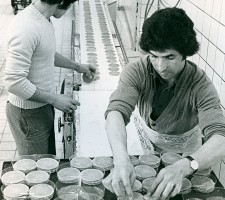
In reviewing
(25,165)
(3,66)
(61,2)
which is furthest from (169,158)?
(3,66)

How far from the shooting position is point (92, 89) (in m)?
3.31

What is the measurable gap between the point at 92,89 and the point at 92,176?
5.41 ft

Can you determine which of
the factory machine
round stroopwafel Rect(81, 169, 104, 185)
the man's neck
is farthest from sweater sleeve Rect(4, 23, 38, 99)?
round stroopwafel Rect(81, 169, 104, 185)

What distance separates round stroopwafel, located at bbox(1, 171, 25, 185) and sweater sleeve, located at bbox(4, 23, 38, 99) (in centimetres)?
81

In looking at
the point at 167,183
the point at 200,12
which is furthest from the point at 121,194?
the point at 200,12

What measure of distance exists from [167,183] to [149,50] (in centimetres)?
71

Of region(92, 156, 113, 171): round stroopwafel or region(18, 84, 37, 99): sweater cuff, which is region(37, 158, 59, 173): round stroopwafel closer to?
region(92, 156, 113, 171): round stroopwafel

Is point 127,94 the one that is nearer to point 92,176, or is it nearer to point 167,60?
point 167,60

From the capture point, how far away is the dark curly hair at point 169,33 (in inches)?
70.7

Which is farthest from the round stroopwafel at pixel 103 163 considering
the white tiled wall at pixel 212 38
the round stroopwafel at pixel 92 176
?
the white tiled wall at pixel 212 38

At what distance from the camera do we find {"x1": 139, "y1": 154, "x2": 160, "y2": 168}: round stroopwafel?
72.0 inches

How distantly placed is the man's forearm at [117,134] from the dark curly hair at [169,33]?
0.39 m

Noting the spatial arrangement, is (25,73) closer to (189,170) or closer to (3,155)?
(189,170)

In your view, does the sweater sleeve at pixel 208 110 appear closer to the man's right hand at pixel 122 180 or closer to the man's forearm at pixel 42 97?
the man's right hand at pixel 122 180
